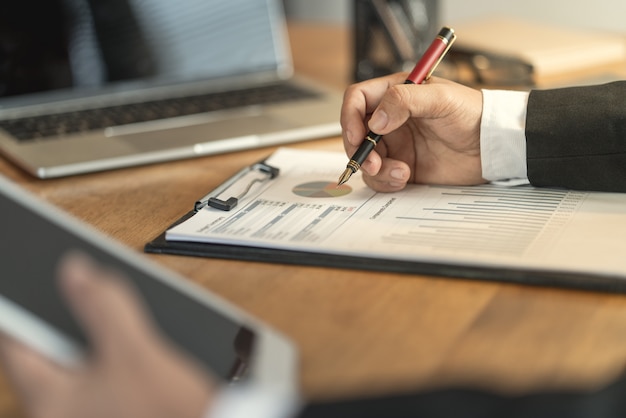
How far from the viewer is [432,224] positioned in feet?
2.68

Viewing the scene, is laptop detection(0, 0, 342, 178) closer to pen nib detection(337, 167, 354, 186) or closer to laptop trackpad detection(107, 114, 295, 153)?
laptop trackpad detection(107, 114, 295, 153)

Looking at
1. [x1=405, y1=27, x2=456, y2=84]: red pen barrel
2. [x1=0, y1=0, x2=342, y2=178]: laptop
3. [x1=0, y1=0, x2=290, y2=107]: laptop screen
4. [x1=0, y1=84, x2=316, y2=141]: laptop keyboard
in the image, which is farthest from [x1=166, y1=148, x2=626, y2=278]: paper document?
[x1=0, y1=0, x2=290, y2=107]: laptop screen

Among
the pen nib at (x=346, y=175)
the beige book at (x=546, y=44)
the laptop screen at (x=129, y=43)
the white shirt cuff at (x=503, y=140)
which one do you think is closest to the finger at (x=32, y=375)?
the pen nib at (x=346, y=175)

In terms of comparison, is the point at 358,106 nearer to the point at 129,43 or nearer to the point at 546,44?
the point at 129,43

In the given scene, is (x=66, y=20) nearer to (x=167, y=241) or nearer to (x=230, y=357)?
(x=167, y=241)

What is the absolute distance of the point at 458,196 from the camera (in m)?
0.91

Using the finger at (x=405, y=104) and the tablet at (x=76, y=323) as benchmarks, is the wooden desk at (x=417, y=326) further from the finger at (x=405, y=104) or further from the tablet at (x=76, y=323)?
the finger at (x=405, y=104)

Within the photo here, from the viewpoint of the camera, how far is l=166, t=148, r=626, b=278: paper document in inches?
29.1

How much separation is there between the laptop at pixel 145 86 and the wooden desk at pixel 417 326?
0.30 metres

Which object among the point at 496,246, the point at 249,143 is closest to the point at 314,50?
the point at 249,143

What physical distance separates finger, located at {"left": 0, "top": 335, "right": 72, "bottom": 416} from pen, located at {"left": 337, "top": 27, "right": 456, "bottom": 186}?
0.47 m

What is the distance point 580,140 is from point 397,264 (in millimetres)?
299

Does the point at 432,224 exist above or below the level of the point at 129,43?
below

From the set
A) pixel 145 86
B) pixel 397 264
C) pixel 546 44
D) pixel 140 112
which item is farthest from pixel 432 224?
pixel 546 44
